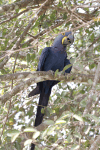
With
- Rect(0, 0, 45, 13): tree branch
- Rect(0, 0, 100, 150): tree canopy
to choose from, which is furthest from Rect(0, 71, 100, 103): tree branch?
Rect(0, 0, 45, 13): tree branch

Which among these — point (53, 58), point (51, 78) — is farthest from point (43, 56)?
point (51, 78)

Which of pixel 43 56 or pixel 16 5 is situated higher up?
pixel 16 5

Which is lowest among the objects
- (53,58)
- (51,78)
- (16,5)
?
(51,78)

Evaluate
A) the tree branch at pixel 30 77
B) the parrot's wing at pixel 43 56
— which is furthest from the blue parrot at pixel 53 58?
the tree branch at pixel 30 77

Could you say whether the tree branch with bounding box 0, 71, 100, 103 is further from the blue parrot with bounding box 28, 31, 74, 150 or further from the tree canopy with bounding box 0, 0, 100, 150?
the blue parrot with bounding box 28, 31, 74, 150

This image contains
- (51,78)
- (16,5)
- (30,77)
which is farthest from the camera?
(16,5)

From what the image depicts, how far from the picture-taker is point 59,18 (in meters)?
2.85

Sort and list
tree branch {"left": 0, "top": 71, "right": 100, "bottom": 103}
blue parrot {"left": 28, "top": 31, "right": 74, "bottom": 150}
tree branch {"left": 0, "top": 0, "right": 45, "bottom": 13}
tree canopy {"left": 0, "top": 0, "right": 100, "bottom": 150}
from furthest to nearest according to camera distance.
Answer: blue parrot {"left": 28, "top": 31, "right": 74, "bottom": 150}, tree branch {"left": 0, "top": 0, "right": 45, "bottom": 13}, tree branch {"left": 0, "top": 71, "right": 100, "bottom": 103}, tree canopy {"left": 0, "top": 0, "right": 100, "bottom": 150}

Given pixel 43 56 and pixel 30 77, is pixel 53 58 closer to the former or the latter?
pixel 43 56

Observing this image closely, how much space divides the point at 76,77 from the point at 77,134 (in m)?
0.91

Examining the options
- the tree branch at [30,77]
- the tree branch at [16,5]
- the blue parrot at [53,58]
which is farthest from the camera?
the blue parrot at [53,58]

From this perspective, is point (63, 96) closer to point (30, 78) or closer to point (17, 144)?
A: point (30, 78)

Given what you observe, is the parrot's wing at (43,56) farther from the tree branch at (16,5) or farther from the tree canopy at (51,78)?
the tree branch at (16,5)

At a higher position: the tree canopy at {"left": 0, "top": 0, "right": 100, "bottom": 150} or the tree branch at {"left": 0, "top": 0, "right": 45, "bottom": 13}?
the tree branch at {"left": 0, "top": 0, "right": 45, "bottom": 13}
